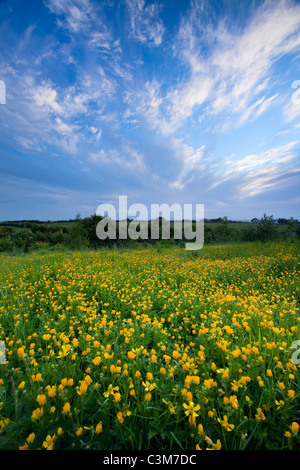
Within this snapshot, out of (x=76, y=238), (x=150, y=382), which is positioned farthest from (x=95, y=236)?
(x=150, y=382)

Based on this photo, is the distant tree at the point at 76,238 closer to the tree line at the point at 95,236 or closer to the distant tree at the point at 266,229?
the tree line at the point at 95,236

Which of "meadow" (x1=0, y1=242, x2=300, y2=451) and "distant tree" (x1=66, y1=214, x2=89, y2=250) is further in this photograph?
"distant tree" (x1=66, y1=214, x2=89, y2=250)

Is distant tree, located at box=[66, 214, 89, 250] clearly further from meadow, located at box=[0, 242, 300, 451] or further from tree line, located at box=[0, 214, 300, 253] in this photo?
meadow, located at box=[0, 242, 300, 451]

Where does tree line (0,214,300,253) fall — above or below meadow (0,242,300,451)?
above

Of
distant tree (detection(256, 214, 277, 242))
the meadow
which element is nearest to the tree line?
distant tree (detection(256, 214, 277, 242))

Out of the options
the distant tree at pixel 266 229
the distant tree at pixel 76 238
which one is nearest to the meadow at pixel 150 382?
the distant tree at pixel 76 238

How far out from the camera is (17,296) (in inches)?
156

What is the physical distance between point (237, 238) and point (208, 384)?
23417 millimetres
